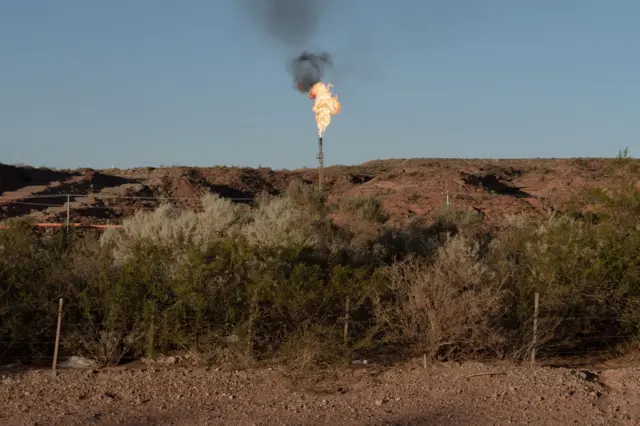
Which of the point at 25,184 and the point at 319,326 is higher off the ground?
the point at 25,184

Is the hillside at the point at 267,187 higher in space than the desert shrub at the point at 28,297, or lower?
higher

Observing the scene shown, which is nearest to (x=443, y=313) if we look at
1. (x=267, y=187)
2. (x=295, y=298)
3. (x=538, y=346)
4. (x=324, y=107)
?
(x=538, y=346)

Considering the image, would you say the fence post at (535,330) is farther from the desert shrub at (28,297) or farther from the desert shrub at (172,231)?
the desert shrub at (28,297)

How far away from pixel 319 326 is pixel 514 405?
9.37ft

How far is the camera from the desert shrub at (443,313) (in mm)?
11250

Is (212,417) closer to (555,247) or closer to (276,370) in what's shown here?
(276,370)

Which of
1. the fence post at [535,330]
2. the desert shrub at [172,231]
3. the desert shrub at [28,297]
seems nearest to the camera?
the desert shrub at [28,297]

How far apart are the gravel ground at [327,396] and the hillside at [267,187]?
18.8m

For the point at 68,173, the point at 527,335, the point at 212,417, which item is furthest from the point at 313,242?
the point at 68,173

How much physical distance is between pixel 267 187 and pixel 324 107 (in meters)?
24.9

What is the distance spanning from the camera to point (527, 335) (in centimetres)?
1180

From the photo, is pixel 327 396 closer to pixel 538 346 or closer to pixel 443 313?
pixel 443 313

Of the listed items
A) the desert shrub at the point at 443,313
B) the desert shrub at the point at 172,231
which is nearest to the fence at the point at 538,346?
the desert shrub at the point at 443,313

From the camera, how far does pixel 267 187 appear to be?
5188cm
